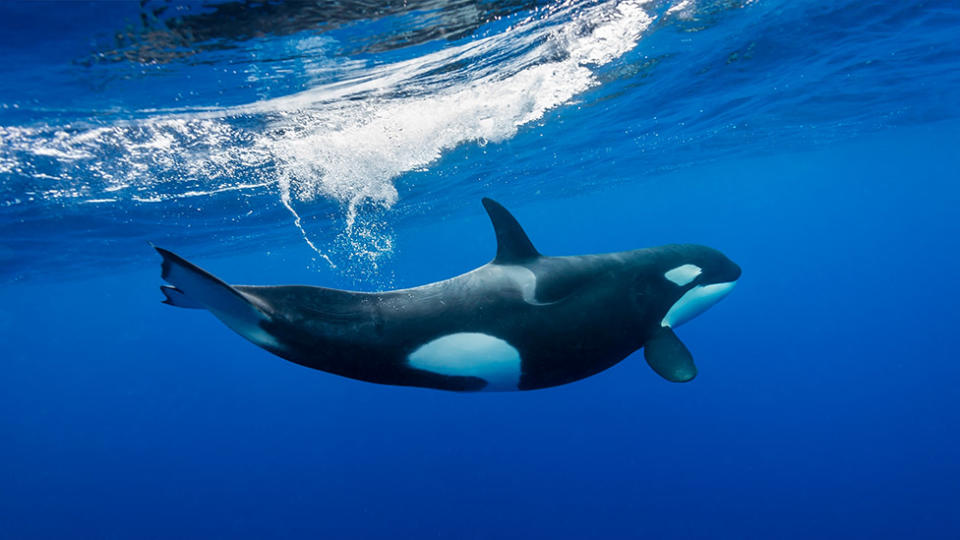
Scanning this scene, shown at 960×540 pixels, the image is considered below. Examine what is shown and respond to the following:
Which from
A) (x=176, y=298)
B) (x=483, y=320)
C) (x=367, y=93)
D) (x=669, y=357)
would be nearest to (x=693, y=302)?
(x=669, y=357)

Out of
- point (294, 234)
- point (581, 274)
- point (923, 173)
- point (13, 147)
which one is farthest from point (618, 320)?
point (923, 173)

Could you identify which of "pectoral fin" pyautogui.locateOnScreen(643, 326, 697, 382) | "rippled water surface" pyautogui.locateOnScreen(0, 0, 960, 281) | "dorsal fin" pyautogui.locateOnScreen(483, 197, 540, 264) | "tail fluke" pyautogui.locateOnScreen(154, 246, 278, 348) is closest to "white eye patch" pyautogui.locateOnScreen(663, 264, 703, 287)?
"pectoral fin" pyautogui.locateOnScreen(643, 326, 697, 382)

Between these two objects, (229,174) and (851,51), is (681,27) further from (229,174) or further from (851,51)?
(229,174)

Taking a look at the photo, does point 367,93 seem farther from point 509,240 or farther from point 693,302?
point 693,302

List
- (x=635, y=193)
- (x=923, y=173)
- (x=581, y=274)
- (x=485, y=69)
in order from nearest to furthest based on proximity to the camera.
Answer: (x=581, y=274) < (x=485, y=69) < (x=635, y=193) < (x=923, y=173)

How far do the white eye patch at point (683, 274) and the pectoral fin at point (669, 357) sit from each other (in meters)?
0.62

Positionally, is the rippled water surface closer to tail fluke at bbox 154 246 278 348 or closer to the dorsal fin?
the dorsal fin

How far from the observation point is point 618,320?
15.9 feet

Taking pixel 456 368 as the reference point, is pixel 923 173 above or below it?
above

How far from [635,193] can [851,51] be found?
3170cm

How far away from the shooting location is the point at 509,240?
4812 mm

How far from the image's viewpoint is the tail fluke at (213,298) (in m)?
3.12

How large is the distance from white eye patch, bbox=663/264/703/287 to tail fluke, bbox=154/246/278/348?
4139mm

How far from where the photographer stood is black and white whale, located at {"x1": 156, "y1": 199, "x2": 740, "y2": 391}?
377 centimetres
